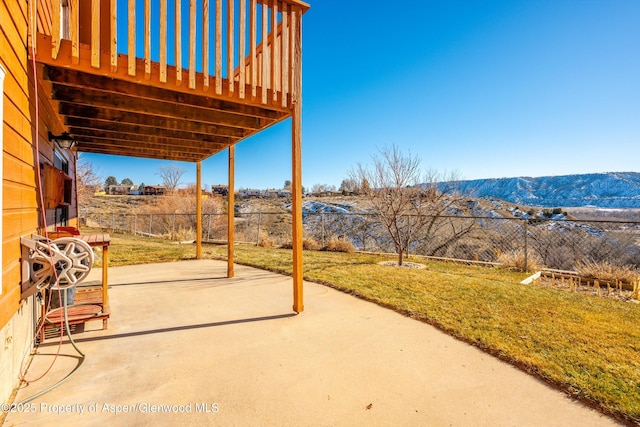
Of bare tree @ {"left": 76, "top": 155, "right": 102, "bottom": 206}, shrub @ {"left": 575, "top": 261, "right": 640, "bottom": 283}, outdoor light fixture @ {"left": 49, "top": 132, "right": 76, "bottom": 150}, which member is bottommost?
shrub @ {"left": 575, "top": 261, "right": 640, "bottom": 283}

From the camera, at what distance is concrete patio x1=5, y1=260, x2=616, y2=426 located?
5.64 ft

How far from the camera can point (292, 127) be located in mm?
3654

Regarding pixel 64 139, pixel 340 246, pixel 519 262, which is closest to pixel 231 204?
pixel 64 139

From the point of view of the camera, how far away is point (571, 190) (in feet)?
93.1

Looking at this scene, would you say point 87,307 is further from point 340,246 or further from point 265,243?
point 265,243

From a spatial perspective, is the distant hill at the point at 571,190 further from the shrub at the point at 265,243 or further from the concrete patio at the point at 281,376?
the concrete patio at the point at 281,376

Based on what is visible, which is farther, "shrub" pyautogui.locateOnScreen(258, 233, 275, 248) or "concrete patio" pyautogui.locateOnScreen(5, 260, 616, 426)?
"shrub" pyautogui.locateOnScreen(258, 233, 275, 248)

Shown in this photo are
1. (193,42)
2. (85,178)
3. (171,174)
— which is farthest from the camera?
(171,174)

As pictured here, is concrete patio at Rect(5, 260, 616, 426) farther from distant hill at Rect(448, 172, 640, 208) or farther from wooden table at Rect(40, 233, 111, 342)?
distant hill at Rect(448, 172, 640, 208)

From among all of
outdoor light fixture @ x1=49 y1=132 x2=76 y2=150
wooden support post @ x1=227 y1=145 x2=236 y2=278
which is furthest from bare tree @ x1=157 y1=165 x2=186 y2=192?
outdoor light fixture @ x1=49 y1=132 x2=76 y2=150

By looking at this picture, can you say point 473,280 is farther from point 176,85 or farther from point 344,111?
point 344,111

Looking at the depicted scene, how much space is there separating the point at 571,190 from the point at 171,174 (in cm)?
4027

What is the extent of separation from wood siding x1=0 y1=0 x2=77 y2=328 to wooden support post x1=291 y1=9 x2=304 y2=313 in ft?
7.82

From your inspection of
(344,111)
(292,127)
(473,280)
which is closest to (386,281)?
(473,280)
